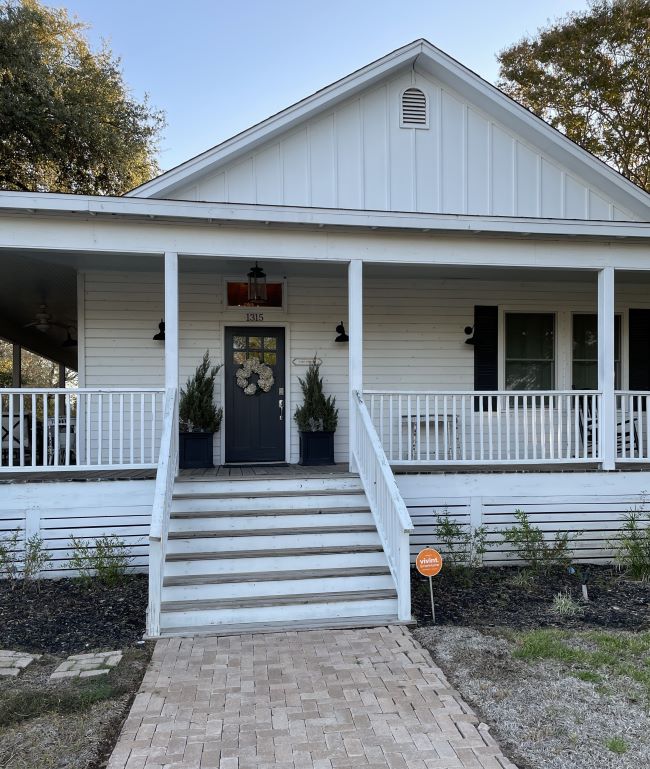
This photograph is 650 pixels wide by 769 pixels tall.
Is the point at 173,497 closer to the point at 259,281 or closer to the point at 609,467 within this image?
the point at 259,281

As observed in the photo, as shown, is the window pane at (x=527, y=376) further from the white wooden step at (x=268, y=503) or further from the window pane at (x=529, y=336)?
the white wooden step at (x=268, y=503)

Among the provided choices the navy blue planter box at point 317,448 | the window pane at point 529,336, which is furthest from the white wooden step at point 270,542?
the window pane at point 529,336

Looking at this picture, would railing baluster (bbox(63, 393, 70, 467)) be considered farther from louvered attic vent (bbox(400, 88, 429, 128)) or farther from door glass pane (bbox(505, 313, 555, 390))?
door glass pane (bbox(505, 313, 555, 390))

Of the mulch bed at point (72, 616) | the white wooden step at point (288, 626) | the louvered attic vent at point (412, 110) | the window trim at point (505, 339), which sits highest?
the louvered attic vent at point (412, 110)

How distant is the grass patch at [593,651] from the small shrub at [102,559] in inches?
145

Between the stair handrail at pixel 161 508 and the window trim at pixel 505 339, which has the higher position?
the window trim at pixel 505 339

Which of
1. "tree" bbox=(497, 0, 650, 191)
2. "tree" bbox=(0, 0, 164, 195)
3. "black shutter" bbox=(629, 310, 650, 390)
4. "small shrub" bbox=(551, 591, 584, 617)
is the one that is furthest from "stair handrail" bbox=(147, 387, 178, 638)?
"tree" bbox=(497, 0, 650, 191)

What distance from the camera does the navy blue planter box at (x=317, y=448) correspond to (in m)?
7.79

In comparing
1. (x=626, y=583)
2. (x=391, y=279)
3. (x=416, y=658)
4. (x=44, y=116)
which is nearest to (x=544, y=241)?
(x=391, y=279)

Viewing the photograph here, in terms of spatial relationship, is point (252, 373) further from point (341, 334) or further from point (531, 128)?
point (531, 128)

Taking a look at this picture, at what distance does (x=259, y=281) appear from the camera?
24.3ft

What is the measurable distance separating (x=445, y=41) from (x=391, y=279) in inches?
452

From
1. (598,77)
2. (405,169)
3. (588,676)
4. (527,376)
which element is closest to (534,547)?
(588,676)

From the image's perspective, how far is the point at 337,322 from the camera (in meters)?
8.58
